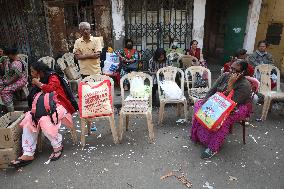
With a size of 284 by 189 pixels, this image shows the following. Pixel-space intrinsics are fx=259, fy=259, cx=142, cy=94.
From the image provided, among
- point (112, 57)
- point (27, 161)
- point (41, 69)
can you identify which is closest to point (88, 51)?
point (112, 57)

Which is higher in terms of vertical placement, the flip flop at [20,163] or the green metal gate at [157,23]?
the green metal gate at [157,23]

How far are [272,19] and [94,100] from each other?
6845mm

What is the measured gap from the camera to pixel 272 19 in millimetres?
8414

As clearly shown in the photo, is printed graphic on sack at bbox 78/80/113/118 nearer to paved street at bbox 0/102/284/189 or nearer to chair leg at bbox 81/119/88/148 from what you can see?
chair leg at bbox 81/119/88/148

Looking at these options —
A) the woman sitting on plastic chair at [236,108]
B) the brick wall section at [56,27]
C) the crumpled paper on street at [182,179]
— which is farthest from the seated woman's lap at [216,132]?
the brick wall section at [56,27]

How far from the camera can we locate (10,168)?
4.28m

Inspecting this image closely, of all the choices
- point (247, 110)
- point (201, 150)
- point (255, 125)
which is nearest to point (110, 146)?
point (201, 150)

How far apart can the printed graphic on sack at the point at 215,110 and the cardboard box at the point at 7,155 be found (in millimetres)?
3151

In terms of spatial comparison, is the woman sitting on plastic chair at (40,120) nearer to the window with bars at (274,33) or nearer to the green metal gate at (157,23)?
the green metal gate at (157,23)

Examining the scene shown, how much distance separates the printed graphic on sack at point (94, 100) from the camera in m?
4.57

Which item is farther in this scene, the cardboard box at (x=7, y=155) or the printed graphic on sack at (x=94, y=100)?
the printed graphic on sack at (x=94, y=100)

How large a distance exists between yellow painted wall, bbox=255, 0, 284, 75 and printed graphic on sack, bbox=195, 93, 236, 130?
527cm

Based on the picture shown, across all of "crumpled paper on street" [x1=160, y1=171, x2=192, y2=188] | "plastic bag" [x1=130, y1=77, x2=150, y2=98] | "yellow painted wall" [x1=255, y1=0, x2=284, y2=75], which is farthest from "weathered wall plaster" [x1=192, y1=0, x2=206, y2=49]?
"crumpled paper on street" [x1=160, y1=171, x2=192, y2=188]

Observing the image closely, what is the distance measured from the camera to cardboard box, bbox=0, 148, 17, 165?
418cm
